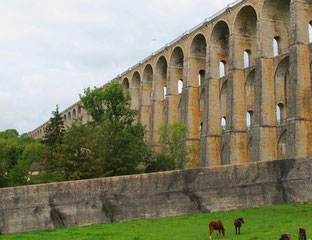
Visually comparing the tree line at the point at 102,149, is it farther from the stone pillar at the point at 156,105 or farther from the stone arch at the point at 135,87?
the stone arch at the point at 135,87

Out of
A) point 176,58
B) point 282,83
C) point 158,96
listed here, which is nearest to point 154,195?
point 282,83

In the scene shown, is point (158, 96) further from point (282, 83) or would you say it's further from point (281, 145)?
point (281, 145)

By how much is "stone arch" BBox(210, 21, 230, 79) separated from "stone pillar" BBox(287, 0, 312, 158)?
9209mm

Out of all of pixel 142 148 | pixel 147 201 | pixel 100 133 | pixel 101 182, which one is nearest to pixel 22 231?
pixel 101 182

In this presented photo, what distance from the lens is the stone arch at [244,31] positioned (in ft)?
101

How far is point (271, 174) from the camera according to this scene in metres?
10.1

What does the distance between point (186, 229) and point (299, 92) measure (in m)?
16.7

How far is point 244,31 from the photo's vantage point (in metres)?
31.4

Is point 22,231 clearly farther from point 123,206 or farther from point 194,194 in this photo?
point 194,194

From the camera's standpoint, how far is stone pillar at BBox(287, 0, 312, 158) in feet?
77.3

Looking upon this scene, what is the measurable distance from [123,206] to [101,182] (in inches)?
33.4

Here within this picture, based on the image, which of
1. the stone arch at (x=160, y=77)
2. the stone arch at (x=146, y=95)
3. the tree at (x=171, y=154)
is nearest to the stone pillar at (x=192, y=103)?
the tree at (x=171, y=154)

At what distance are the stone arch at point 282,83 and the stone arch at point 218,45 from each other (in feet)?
21.0

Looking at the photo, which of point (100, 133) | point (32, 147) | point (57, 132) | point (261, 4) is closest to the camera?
point (100, 133)
